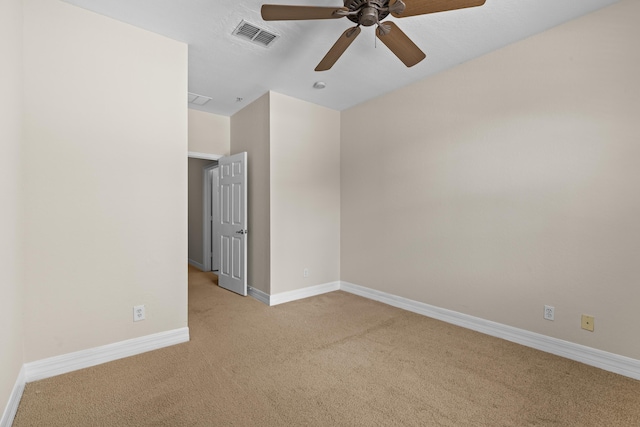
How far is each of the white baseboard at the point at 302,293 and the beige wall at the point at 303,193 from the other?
0.21ft

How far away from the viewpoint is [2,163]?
1615 millimetres

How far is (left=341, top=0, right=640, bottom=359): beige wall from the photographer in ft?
7.27

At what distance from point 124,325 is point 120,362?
28 cm

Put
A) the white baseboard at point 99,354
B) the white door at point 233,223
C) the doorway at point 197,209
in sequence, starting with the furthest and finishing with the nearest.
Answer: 1. the doorway at point 197,209
2. the white door at point 233,223
3. the white baseboard at point 99,354

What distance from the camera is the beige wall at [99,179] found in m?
2.11

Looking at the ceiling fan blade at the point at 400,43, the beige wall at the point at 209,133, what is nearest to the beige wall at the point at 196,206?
the beige wall at the point at 209,133

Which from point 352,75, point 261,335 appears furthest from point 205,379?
point 352,75

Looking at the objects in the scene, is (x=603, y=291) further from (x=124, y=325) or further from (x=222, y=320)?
(x=124, y=325)

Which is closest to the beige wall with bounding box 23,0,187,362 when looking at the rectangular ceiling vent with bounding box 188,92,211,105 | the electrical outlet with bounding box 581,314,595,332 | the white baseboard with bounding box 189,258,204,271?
the rectangular ceiling vent with bounding box 188,92,211,105

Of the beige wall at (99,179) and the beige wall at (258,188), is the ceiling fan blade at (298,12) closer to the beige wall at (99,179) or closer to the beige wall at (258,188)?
the beige wall at (99,179)

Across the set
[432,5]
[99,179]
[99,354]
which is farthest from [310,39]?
[99,354]

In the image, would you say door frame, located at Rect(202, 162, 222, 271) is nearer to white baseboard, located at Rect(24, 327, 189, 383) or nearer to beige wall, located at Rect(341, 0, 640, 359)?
white baseboard, located at Rect(24, 327, 189, 383)

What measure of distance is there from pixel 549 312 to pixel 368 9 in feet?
9.10

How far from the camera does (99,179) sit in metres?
2.32
